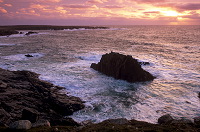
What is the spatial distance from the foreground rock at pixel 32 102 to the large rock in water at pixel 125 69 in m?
9.03

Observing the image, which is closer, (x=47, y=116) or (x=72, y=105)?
(x=47, y=116)

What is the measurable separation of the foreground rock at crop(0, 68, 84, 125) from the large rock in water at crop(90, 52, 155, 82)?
29.6 feet

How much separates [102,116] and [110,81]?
9.88 meters

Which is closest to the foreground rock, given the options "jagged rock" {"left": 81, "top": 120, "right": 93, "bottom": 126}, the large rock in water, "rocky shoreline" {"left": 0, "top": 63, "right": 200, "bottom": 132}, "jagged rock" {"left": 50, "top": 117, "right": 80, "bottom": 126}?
"rocky shoreline" {"left": 0, "top": 63, "right": 200, "bottom": 132}

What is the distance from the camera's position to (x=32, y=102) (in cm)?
1552

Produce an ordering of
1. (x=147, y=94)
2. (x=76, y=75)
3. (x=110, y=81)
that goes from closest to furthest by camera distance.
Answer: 1. (x=147, y=94)
2. (x=110, y=81)
3. (x=76, y=75)

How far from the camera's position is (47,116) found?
13578 mm

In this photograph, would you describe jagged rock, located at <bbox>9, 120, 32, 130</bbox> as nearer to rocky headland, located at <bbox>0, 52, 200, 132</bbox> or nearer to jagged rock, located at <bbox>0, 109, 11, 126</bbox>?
rocky headland, located at <bbox>0, 52, 200, 132</bbox>

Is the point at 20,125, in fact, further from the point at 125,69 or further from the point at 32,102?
the point at 125,69

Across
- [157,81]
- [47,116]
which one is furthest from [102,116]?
[157,81]

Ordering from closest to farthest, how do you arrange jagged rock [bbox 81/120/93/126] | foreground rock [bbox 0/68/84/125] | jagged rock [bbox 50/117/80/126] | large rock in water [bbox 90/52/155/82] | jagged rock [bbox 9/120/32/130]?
jagged rock [bbox 9/120/32/130], jagged rock [bbox 50/117/80/126], foreground rock [bbox 0/68/84/125], jagged rock [bbox 81/120/93/126], large rock in water [bbox 90/52/155/82]

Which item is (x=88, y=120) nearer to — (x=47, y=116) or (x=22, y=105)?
(x=47, y=116)

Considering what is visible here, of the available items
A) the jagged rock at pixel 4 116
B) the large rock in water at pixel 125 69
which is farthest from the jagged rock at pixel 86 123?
the large rock in water at pixel 125 69

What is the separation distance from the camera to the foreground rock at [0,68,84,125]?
A: 12.6 meters
